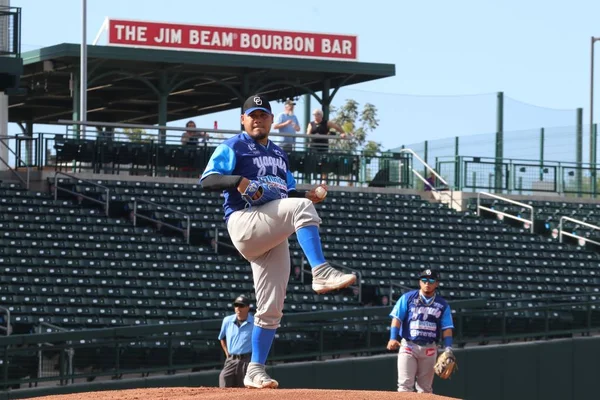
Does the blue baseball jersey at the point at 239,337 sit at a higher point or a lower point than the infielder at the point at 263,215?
lower

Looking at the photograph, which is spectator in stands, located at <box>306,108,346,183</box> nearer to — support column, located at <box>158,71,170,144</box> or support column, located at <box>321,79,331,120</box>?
support column, located at <box>321,79,331,120</box>

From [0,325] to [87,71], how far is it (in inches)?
382

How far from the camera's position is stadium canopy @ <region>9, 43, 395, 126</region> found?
24.9 metres

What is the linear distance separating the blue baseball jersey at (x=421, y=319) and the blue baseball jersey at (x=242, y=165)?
16.7ft

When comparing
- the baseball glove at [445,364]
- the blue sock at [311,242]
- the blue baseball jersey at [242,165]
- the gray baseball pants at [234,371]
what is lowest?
the gray baseball pants at [234,371]

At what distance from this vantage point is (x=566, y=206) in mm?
25141

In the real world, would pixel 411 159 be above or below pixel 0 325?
above

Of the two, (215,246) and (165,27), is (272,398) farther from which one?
(165,27)

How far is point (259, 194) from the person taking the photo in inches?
333

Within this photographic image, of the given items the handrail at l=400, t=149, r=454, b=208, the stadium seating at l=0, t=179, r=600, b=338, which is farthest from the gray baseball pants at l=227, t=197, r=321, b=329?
the handrail at l=400, t=149, r=454, b=208

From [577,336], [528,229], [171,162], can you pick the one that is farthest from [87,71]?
[577,336]

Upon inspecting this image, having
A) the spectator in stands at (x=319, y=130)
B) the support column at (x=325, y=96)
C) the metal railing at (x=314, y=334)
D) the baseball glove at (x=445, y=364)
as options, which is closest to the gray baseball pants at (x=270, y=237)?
the baseball glove at (x=445, y=364)

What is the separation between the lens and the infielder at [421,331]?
13.6 meters

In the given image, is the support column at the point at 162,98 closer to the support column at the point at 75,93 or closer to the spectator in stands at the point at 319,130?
the support column at the point at 75,93
